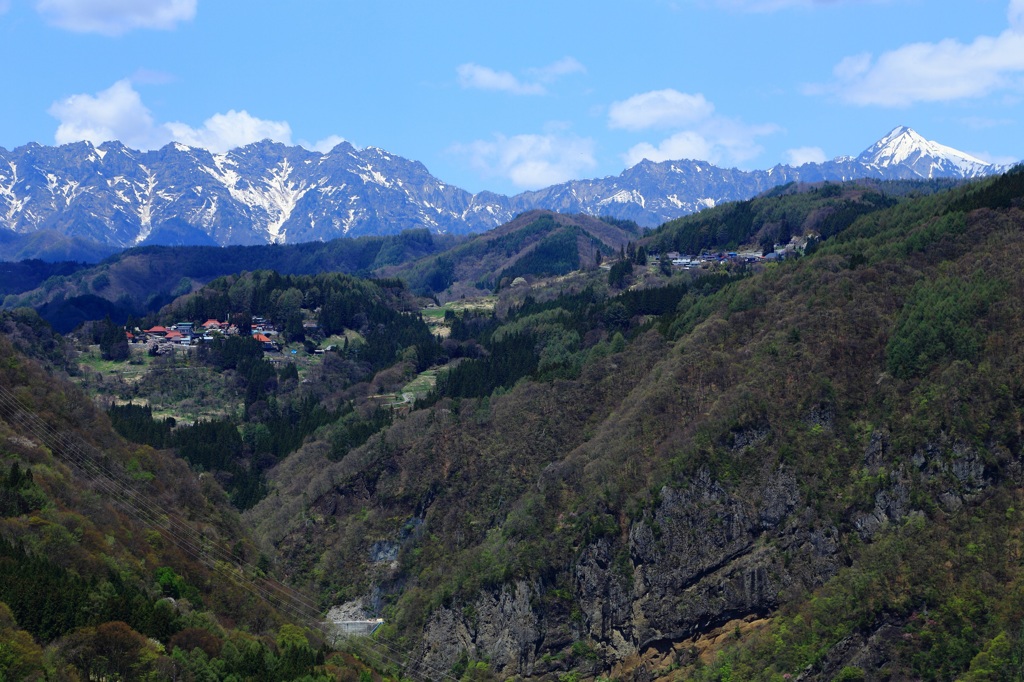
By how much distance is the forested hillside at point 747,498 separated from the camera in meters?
104

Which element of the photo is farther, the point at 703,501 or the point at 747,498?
the point at 703,501

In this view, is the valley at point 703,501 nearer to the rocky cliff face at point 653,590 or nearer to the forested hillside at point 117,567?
the rocky cliff face at point 653,590

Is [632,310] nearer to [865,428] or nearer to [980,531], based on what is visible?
[865,428]

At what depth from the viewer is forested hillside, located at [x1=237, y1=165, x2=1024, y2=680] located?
10381 cm

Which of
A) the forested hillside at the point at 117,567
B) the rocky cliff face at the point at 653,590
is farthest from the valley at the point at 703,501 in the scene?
the forested hillside at the point at 117,567

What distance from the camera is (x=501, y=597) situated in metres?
123

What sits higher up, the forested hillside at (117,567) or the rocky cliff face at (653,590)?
the forested hillside at (117,567)

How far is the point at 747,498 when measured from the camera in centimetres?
12262

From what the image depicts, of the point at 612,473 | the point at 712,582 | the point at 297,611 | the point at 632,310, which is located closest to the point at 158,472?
the point at 297,611

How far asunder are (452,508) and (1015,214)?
248ft

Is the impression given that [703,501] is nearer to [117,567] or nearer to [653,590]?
[653,590]

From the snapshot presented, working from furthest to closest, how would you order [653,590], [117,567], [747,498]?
[747,498] → [653,590] → [117,567]

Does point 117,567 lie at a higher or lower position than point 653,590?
higher

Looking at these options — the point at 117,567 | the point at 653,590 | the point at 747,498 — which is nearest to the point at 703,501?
the point at 747,498
